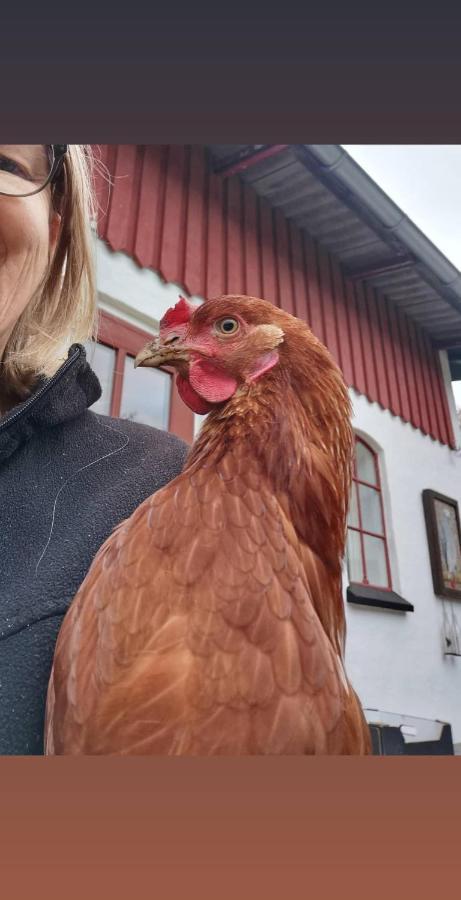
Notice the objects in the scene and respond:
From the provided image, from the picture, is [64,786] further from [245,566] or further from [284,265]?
[284,265]

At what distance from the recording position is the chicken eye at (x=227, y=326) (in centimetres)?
52

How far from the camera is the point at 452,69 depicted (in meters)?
0.69

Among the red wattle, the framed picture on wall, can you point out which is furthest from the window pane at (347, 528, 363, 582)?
the red wattle

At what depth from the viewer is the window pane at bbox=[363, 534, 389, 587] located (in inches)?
29.9

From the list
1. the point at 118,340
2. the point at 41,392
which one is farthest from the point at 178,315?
the point at 118,340

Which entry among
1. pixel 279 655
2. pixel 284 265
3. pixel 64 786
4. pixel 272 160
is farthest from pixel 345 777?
pixel 272 160

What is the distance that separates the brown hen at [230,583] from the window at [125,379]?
0.21m

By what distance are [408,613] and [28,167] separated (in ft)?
2.51

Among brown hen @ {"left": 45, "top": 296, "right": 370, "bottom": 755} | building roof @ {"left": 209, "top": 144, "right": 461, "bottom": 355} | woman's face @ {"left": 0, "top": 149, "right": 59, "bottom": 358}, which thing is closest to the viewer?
brown hen @ {"left": 45, "top": 296, "right": 370, "bottom": 755}

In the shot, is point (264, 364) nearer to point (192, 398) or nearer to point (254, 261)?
point (192, 398)

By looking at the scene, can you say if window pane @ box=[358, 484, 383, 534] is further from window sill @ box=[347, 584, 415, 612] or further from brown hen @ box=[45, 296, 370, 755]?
brown hen @ box=[45, 296, 370, 755]

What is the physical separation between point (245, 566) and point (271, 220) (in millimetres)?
727

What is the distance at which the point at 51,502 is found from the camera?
584 millimetres

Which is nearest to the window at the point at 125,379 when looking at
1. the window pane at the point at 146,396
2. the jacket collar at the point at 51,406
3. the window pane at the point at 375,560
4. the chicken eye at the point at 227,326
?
the window pane at the point at 146,396
